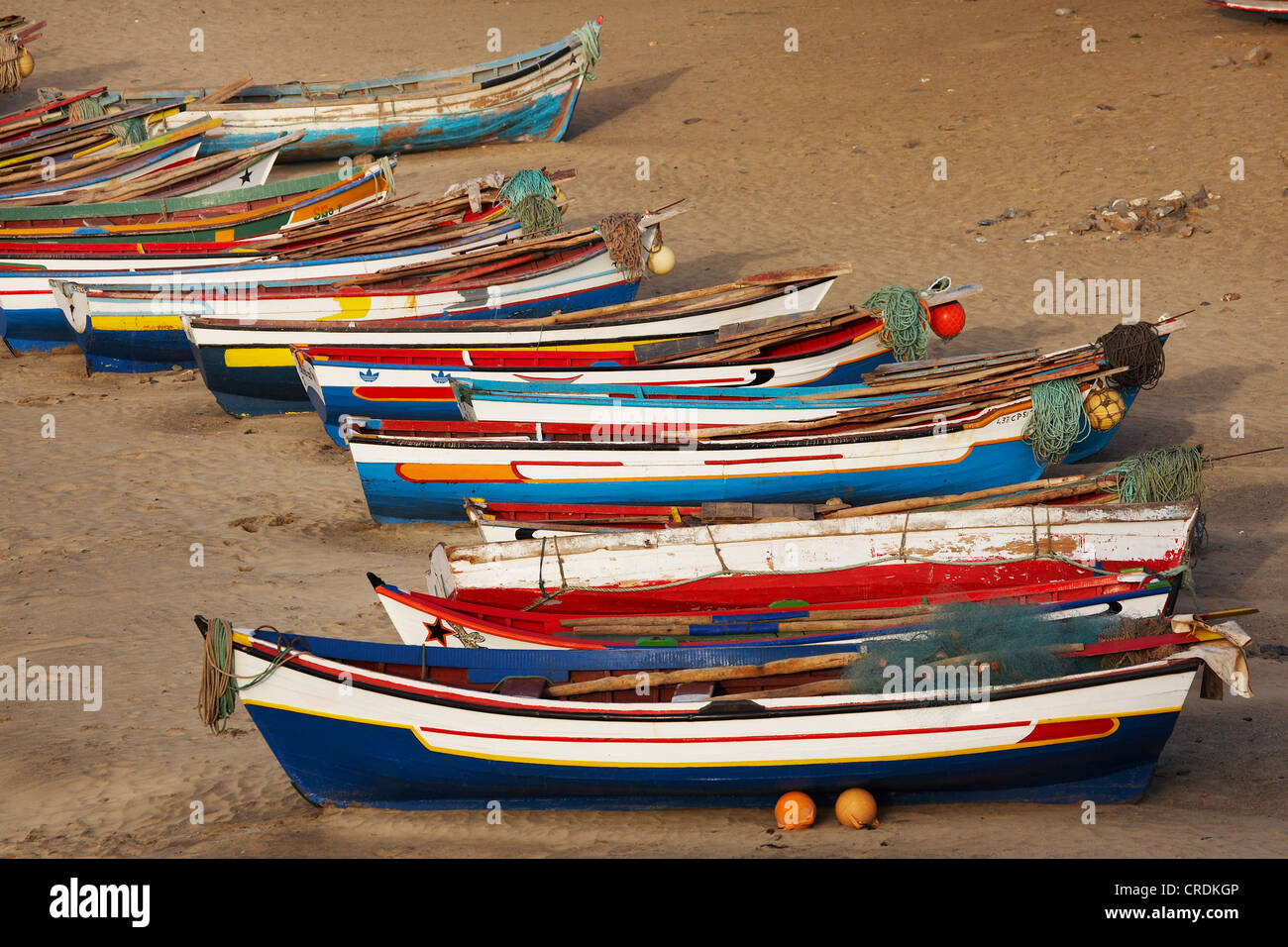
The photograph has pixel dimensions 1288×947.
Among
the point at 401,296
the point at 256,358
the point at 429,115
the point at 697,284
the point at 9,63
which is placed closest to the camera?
the point at 256,358

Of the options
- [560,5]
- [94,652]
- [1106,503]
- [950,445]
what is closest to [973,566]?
[1106,503]

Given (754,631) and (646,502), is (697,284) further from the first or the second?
(754,631)

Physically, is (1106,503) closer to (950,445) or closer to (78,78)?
(950,445)

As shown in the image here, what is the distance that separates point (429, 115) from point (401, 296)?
848 centimetres

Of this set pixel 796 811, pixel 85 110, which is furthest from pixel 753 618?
pixel 85 110

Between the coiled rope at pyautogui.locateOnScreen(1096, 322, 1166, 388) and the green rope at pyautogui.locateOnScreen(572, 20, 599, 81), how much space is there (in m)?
11.8

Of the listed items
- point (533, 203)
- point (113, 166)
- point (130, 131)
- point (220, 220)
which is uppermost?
point (130, 131)

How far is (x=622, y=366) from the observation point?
456 inches

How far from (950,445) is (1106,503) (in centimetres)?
183

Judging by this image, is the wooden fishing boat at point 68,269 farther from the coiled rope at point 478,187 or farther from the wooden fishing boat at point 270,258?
the coiled rope at point 478,187

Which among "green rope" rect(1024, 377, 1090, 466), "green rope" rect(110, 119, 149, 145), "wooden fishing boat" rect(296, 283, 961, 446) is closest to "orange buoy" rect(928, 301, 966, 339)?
"wooden fishing boat" rect(296, 283, 961, 446)

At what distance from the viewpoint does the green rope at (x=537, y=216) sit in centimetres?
1441

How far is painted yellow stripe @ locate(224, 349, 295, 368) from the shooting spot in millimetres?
12719

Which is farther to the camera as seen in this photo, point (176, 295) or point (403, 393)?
point (176, 295)
